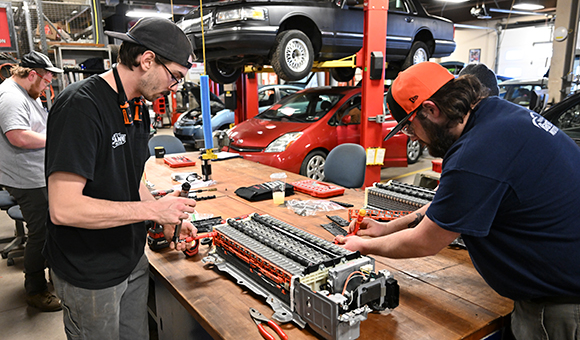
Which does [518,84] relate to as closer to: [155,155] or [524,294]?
[155,155]

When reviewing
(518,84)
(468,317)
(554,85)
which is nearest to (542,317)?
(468,317)

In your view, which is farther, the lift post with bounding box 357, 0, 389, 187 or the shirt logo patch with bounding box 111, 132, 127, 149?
the lift post with bounding box 357, 0, 389, 187

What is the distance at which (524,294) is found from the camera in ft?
4.09

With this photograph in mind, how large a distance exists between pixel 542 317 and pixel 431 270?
503 mm

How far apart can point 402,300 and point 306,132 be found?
4131 millimetres

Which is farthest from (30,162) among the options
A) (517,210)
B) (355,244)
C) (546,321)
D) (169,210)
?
(546,321)

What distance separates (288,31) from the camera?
5.02 metres

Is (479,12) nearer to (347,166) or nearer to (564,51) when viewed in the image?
(564,51)

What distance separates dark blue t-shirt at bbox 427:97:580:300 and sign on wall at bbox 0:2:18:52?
594cm

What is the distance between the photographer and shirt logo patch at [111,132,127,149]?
4.72 feet

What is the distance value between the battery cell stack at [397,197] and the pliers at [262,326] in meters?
1.14

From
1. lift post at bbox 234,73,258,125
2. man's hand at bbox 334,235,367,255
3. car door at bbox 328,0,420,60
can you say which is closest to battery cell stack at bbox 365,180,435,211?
man's hand at bbox 334,235,367,255

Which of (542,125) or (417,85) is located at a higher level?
(417,85)

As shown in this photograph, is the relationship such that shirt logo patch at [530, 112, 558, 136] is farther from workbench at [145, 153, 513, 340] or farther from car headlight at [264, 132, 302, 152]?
car headlight at [264, 132, 302, 152]
